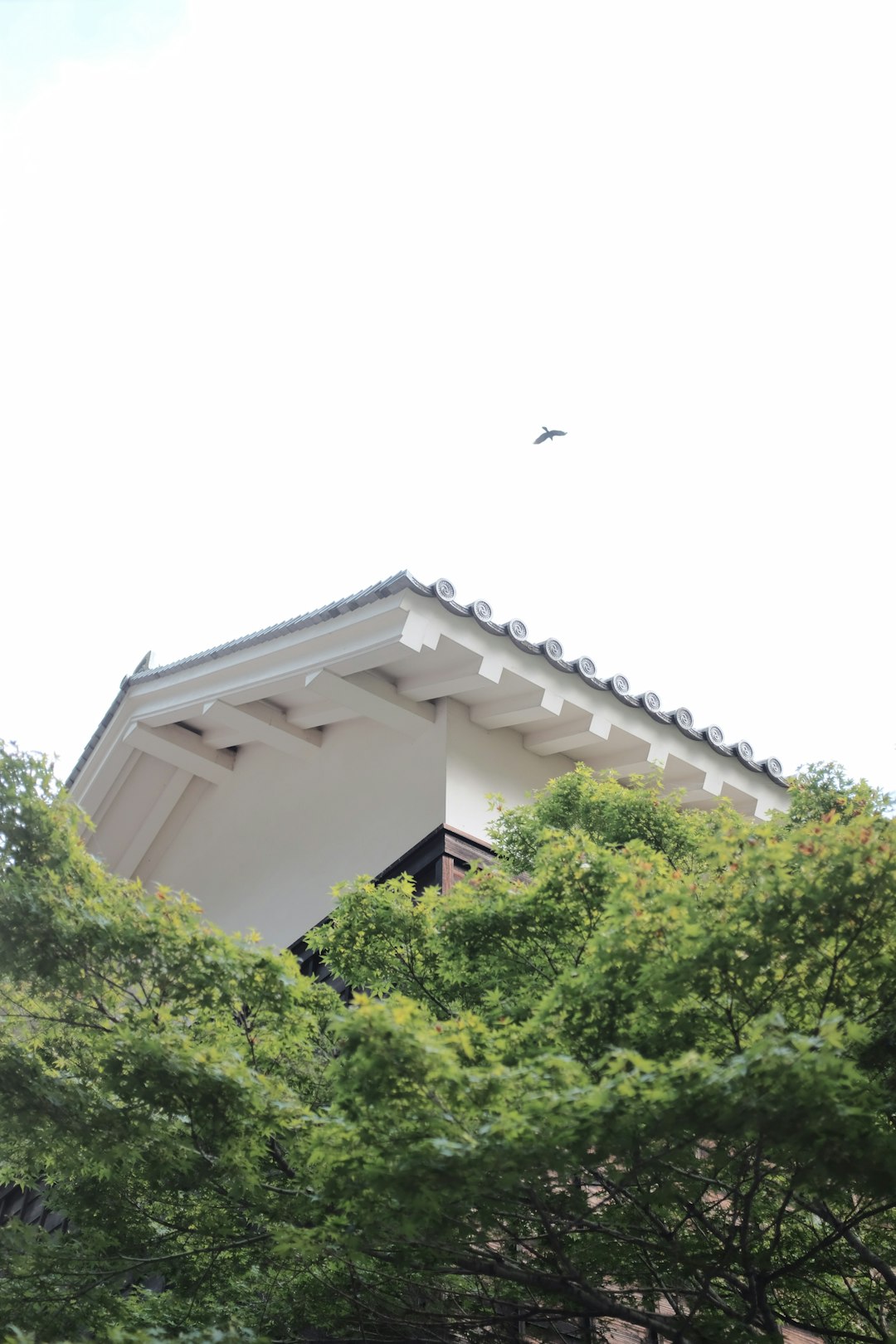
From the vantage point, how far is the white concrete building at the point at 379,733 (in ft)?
30.7

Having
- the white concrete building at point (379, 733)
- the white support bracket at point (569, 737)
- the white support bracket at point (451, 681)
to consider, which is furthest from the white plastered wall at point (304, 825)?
the white support bracket at point (569, 737)

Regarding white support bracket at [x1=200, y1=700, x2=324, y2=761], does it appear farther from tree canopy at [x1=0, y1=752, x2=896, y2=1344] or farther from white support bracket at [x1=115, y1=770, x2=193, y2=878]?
tree canopy at [x1=0, y1=752, x2=896, y2=1344]

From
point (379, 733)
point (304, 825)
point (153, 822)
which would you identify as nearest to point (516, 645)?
point (379, 733)

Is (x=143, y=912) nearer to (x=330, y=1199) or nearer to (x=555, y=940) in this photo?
(x=330, y=1199)

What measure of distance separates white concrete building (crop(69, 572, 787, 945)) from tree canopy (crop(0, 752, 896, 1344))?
289 centimetres

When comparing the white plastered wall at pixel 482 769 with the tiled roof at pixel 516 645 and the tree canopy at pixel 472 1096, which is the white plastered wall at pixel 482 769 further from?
the tree canopy at pixel 472 1096

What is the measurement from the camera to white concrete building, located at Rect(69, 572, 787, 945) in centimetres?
934

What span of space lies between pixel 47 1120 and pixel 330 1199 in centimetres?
150

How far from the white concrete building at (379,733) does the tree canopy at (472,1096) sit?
9.48ft

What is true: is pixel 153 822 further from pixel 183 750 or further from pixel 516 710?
pixel 516 710

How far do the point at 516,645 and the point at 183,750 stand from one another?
488 cm

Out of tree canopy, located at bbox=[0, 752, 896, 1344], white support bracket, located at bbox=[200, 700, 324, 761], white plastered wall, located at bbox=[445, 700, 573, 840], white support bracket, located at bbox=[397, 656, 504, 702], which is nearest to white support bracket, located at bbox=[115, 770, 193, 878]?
white support bracket, located at bbox=[200, 700, 324, 761]

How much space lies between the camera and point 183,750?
41.1 feet

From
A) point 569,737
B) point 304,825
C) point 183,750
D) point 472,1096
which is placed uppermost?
point 569,737
